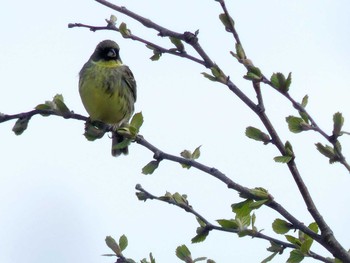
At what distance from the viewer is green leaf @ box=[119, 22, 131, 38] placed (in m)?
2.98

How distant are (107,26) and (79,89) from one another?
359cm

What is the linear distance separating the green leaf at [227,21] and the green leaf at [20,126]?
3.01ft

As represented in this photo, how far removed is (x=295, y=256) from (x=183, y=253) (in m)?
0.50

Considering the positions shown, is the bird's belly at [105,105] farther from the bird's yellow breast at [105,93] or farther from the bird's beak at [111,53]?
the bird's beak at [111,53]

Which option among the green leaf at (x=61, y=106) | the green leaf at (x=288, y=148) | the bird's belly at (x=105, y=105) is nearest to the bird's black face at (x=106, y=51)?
the bird's belly at (x=105, y=105)

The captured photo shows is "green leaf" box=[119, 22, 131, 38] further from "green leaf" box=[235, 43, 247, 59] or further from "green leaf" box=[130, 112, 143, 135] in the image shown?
"green leaf" box=[235, 43, 247, 59]

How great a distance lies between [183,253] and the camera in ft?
9.84

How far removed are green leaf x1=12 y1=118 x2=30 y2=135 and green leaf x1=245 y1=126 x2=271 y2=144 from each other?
0.93m

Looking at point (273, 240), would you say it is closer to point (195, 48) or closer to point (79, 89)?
point (195, 48)

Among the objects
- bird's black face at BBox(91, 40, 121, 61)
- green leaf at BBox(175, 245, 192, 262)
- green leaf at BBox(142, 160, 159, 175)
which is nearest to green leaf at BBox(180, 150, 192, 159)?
green leaf at BBox(142, 160, 159, 175)

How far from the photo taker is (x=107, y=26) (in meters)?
3.10

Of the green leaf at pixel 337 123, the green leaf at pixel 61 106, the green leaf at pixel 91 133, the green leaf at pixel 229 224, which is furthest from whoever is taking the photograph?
the green leaf at pixel 91 133

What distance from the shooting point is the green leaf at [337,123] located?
99.8 inches

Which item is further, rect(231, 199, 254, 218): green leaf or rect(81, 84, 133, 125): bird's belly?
rect(81, 84, 133, 125): bird's belly
